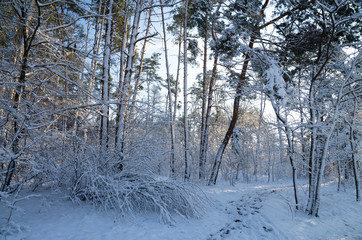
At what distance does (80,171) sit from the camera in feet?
13.5

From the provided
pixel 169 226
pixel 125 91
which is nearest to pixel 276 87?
pixel 125 91

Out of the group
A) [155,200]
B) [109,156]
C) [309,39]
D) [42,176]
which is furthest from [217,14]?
[42,176]

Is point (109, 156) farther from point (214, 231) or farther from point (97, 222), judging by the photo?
point (214, 231)

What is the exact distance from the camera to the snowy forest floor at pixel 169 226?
9.98 ft

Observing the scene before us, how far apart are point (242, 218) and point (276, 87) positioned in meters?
3.51

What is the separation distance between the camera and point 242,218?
4660 millimetres

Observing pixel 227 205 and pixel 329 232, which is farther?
pixel 227 205

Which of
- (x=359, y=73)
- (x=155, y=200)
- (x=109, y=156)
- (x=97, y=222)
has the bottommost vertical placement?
(x=97, y=222)

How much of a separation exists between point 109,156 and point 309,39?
6.17 meters

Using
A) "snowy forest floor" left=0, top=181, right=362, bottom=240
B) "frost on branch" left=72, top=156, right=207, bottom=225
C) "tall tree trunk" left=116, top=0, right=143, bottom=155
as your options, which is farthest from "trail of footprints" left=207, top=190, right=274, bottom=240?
"tall tree trunk" left=116, top=0, right=143, bottom=155

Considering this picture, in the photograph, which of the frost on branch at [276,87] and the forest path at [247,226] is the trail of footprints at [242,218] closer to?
the forest path at [247,226]

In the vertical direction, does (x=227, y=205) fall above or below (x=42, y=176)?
below

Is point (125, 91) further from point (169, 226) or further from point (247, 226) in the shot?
point (247, 226)

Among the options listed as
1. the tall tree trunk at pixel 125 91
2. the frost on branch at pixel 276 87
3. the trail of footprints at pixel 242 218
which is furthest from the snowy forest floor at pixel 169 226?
the frost on branch at pixel 276 87
